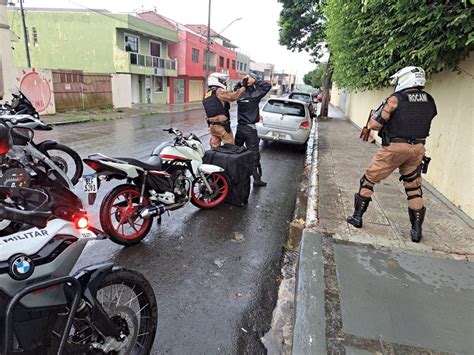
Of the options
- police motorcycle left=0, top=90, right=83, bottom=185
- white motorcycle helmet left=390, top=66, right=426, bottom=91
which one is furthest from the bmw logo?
police motorcycle left=0, top=90, right=83, bottom=185

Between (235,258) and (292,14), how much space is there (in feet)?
62.2

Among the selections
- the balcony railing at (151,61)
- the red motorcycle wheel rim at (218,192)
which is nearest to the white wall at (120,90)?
the balcony railing at (151,61)

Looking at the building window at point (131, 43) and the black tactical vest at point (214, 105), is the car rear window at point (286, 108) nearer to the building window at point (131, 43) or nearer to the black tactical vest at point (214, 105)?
the black tactical vest at point (214, 105)

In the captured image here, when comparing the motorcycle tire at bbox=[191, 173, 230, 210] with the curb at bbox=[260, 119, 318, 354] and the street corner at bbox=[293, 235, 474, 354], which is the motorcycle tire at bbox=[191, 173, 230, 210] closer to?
the curb at bbox=[260, 119, 318, 354]

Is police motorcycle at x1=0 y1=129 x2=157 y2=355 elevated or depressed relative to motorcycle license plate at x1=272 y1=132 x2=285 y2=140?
elevated

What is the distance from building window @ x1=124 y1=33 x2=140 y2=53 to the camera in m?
25.7

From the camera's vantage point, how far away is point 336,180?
6711 mm

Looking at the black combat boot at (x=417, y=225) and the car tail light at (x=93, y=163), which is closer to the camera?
the car tail light at (x=93, y=163)

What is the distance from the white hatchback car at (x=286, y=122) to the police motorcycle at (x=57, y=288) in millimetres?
8060

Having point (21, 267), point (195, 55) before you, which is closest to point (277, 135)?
point (21, 267)

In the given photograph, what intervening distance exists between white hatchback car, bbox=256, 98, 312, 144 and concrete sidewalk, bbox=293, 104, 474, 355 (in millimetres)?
4739

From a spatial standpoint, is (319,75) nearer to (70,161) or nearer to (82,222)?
(70,161)

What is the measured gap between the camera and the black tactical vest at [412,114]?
381 cm

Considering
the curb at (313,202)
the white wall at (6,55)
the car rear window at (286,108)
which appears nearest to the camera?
the curb at (313,202)
